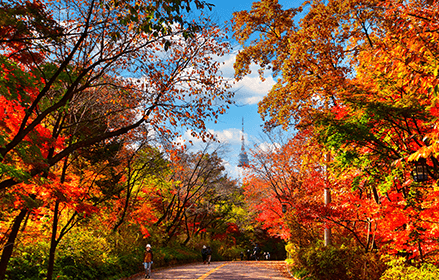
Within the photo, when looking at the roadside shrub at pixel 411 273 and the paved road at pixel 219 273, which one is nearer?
the roadside shrub at pixel 411 273

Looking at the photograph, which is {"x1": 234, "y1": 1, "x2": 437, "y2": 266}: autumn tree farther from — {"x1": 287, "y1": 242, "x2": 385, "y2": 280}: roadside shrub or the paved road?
the paved road

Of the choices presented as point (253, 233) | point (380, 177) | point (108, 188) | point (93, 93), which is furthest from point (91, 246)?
point (253, 233)

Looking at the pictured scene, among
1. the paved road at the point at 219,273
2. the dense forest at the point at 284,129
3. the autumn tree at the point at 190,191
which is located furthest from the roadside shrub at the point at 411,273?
the autumn tree at the point at 190,191

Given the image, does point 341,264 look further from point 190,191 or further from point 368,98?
point 190,191

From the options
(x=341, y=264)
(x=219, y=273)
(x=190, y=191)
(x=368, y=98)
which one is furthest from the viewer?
(x=190, y=191)

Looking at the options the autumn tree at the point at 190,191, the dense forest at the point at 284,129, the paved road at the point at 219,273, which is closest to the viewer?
the dense forest at the point at 284,129

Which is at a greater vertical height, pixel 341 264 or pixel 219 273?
pixel 341 264

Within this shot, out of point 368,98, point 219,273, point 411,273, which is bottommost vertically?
point 219,273

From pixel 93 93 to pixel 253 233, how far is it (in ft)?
126

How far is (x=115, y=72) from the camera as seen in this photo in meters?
10.4

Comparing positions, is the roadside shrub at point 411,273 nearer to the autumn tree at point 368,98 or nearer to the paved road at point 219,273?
the autumn tree at point 368,98

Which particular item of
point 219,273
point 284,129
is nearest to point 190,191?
point 219,273

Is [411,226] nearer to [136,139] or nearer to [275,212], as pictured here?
[136,139]

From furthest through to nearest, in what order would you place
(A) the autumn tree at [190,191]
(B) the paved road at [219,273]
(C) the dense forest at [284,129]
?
(A) the autumn tree at [190,191] → (B) the paved road at [219,273] → (C) the dense forest at [284,129]
